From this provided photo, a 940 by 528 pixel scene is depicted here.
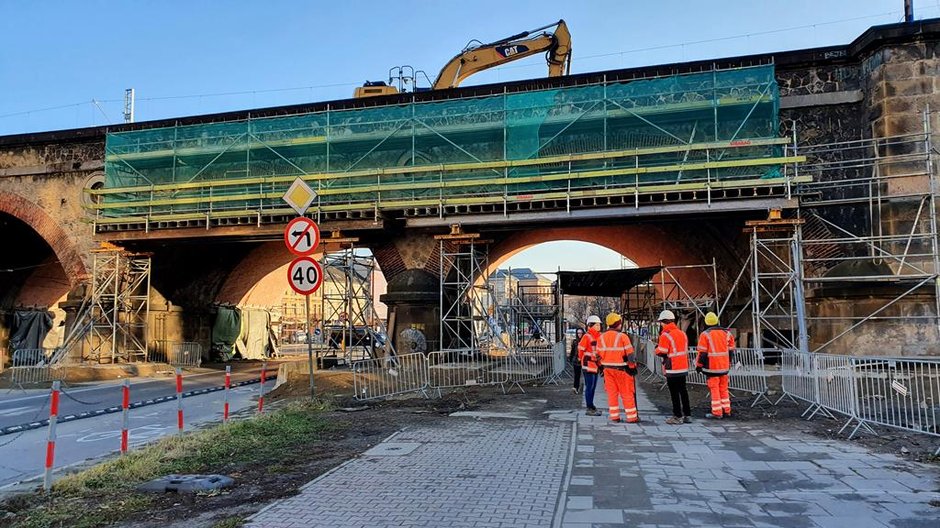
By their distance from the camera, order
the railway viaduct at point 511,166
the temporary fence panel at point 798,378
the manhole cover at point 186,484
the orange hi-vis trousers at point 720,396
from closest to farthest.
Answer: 1. the manhole cover at point 186,484
2. the orange hi-vis trousers at point 720,396
3. the temporary fence panel at point 798,378
4. the railway viaduct at point 511,166

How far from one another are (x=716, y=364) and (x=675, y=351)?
0.79 metres

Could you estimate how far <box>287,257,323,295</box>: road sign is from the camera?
365 inches

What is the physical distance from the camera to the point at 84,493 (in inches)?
231

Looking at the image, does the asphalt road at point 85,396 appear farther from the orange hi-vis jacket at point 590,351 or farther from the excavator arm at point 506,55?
the excavator arm at point 506,55

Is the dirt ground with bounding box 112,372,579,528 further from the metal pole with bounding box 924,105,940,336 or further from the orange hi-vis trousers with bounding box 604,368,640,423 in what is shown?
the metal pole with bounding box 924,105,940,336

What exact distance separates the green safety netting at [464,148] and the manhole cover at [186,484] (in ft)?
38.3

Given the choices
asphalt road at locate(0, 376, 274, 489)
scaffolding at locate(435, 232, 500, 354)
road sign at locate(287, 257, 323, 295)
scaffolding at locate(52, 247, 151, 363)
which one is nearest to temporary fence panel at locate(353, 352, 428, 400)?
asphalt road at locate(0, 376, 274, 489)

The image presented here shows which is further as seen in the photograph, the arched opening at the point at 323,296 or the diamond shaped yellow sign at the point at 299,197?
the arched opening at the point at 323,296

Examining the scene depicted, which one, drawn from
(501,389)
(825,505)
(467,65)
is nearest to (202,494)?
(825,505)

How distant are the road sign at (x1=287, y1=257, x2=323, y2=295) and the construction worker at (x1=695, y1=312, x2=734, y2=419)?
5.92m

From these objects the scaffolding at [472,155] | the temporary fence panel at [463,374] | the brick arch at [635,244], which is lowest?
the temporary fence panel at [463,374]

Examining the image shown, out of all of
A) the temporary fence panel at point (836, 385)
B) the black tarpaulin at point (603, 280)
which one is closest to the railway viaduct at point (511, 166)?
the black tarpaulin at point (603, 280)

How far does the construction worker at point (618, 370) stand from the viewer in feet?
31.0

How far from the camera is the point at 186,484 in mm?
5953
